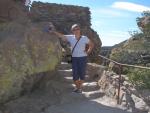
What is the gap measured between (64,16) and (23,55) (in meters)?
8.63

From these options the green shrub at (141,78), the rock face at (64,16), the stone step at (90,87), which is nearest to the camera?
the green shrub at (141,78)

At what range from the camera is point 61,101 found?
10359mm

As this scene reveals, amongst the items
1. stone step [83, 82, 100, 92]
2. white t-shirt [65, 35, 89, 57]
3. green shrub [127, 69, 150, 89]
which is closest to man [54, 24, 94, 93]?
white t-shirt [65, 35, 89, 57]

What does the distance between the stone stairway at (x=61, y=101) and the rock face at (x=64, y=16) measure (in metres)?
6.10

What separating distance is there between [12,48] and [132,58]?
13.1 ft

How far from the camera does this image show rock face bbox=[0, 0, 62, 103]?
31.3ft

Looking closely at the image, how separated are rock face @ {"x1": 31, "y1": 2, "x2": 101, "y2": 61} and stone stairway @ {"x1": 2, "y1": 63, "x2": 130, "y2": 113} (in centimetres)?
610

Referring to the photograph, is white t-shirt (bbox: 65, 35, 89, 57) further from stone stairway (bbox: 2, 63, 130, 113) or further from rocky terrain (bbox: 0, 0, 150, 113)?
stone stairway (bbox: 2, 63, 130, 113)

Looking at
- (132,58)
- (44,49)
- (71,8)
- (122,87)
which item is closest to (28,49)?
(44,49)

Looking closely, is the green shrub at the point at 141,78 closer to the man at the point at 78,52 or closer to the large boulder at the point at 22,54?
the man at the point at 78,52

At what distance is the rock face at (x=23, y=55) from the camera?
953cm

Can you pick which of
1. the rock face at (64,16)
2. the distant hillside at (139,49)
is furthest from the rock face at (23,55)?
the rock face at (64,16)

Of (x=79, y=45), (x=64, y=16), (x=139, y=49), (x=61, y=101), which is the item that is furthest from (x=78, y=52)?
(x=64, y=16)

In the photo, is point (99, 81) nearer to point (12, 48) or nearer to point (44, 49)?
point (44, 49)
